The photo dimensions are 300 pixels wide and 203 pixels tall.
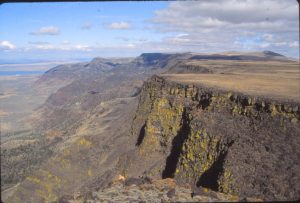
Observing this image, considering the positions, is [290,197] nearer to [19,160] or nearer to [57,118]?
[19,160]

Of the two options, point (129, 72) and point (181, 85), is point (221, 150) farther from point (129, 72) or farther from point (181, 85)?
point (129, 72)

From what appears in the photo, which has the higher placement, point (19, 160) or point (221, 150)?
point (221, 150)

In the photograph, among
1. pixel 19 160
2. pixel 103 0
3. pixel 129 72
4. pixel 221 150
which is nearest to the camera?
pixel 103 0

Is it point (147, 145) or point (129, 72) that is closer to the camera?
point (147, 145)

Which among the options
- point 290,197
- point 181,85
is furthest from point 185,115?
point 290,197

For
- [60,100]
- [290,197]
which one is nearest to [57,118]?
[60,100]

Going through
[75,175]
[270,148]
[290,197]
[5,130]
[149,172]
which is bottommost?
[5,130]

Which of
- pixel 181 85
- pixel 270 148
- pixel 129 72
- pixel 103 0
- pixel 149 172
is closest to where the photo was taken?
pixel 103 0

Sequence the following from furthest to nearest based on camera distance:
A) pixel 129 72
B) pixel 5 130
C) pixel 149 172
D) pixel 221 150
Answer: pixel 129 72
pixel 5 130
pixel 149 172
pixel 221 150
